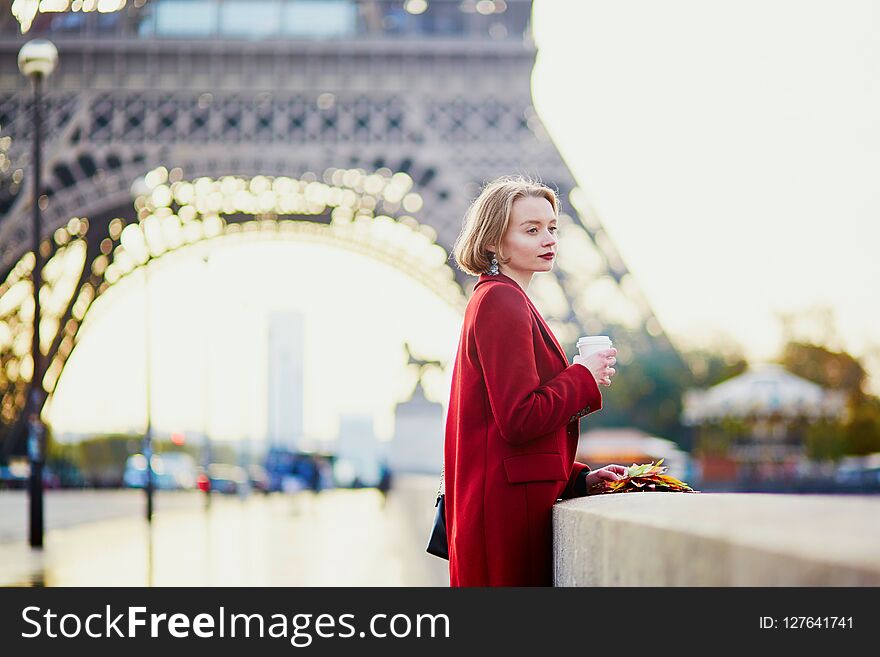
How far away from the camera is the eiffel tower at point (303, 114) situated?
101 feet

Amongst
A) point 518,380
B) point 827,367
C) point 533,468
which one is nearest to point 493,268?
point 518,380

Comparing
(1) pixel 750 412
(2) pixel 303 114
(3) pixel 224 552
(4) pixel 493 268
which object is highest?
(2) pixel 303 114

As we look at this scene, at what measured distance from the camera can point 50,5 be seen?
33.8m

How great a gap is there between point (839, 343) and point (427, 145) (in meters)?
39.9

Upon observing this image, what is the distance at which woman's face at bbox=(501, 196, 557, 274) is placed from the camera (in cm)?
324

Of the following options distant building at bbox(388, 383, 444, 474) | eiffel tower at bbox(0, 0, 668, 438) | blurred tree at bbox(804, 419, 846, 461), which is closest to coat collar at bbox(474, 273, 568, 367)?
eiffel tower at bbox(0, 0, 668, 438)

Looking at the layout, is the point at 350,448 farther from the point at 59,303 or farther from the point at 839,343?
the point at 59,303

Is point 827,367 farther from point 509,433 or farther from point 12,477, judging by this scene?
point 509,433

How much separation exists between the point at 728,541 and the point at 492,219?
1.63m

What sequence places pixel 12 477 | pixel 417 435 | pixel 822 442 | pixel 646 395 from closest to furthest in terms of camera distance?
pixel 646 395
pixel 417 435
pixel 12 477
pixel 822 442

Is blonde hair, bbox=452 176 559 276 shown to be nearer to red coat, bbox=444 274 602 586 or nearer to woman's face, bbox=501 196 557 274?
woman's face, bbox=501 196 557 274

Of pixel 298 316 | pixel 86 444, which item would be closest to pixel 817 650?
pixel 86 444

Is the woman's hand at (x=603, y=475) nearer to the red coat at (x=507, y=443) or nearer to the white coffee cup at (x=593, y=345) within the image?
the red coat at (x=507, y=443)

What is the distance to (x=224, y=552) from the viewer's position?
1530 cm
